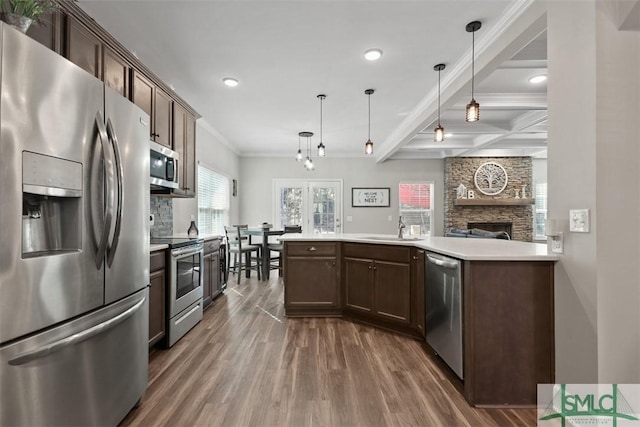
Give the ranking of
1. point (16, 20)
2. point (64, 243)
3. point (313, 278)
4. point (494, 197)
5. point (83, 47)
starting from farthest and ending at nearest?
point (494, 197) < point (313, 278) < point (83, 47) < point (64, 243) < point (16, 20)

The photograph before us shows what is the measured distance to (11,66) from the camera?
43.4 inches

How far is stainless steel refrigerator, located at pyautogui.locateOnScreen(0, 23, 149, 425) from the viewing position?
1.11m

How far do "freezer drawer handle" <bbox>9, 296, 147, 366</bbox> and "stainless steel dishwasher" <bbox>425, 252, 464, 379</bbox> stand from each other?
2011mm

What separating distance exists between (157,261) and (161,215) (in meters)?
1.44

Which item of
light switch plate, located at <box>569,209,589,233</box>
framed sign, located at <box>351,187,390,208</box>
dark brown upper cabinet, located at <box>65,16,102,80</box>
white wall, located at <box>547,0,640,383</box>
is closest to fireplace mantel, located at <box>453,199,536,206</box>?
framed sign, located at <box>351,187,390,208</box>

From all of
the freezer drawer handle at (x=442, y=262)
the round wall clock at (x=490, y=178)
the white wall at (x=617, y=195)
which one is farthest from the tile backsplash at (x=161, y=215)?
the round wall clock at (x=490, y=178)

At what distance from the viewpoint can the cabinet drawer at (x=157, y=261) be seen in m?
2.51

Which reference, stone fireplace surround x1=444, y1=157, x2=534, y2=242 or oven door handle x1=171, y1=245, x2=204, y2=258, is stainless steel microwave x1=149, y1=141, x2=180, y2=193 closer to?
oven door handle x1=171, y1=245, x2=204, y2=258

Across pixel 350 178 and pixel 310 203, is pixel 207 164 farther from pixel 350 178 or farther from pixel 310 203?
pixel 350 178

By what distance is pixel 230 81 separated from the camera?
357cm

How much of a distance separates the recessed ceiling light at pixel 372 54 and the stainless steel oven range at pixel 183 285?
97.7 inches

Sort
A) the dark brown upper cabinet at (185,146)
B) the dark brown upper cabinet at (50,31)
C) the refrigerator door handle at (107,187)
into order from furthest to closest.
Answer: the dark brown upper cabinet at (185,146) → the dark brown upper cabinet at (50,31) → the refrigerator door handle at (107,187)

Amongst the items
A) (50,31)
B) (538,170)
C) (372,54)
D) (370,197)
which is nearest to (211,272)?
(50,31)

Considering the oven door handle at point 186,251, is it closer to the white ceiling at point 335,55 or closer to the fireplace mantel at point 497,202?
the white ceiling at point 335,55
